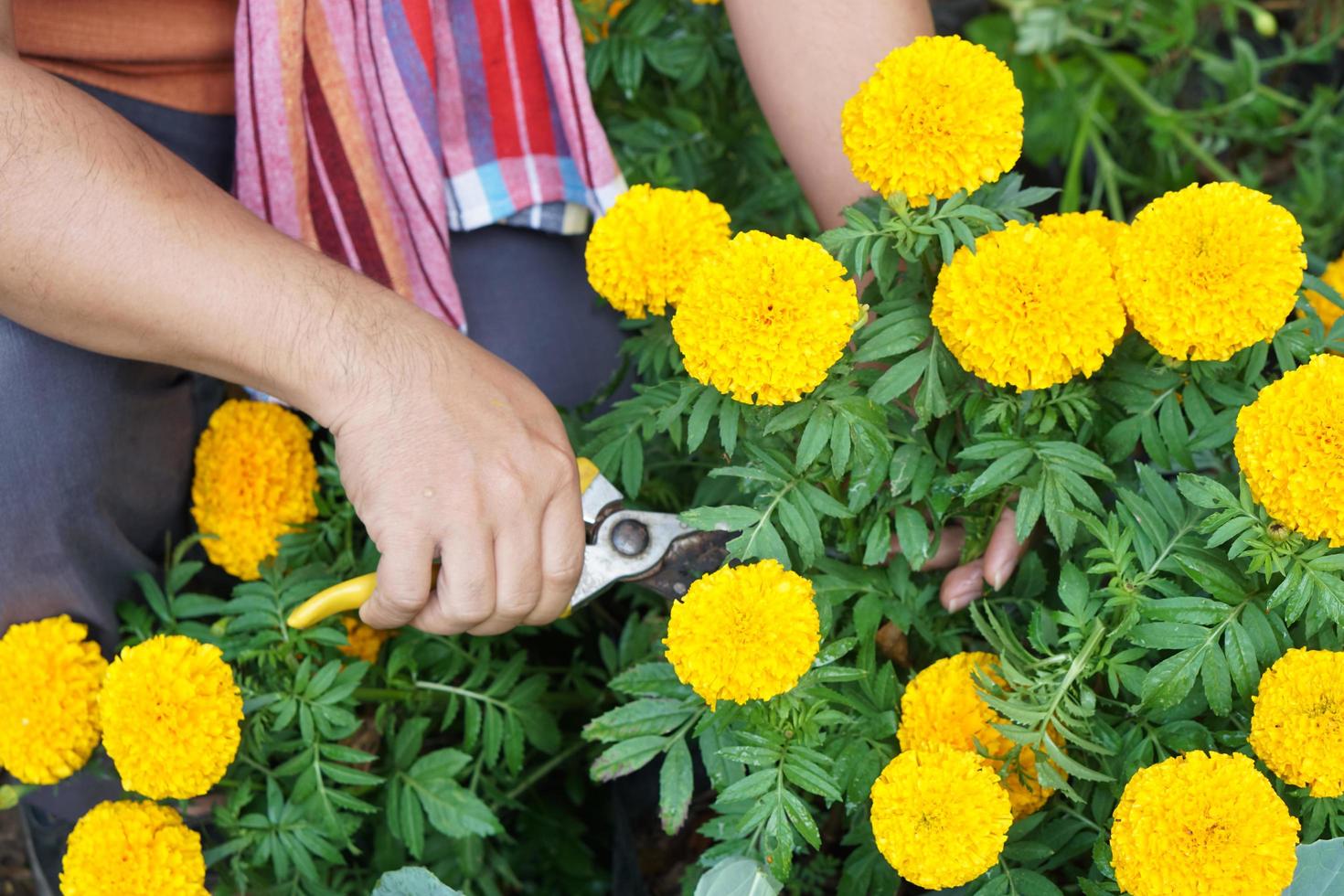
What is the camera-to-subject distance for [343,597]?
→ 1.26 m

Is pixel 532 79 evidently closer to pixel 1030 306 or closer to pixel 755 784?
pixel 1030 306

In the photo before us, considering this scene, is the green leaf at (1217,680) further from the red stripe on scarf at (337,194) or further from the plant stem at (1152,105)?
the plant stem at (1152,105)

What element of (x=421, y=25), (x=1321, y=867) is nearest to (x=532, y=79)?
(x=421, y=25)

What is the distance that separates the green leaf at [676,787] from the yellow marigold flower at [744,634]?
21 centimetres

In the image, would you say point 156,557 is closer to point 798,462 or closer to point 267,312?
point 267,312

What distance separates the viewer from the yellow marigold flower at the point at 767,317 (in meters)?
0.96

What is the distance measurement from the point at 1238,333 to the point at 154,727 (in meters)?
1.07

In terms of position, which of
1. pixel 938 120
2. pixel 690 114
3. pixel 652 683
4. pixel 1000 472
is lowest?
pixel 652 683

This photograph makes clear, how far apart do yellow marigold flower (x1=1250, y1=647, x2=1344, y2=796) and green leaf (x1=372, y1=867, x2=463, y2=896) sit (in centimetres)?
78

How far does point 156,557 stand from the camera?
1581 millimetres

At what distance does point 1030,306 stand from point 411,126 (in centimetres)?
92

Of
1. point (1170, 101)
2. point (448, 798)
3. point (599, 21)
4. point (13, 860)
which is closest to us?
point (448, 798)

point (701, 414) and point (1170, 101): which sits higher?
point (701, 414)

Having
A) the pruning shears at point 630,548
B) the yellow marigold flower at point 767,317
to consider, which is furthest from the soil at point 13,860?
the yellow marigold flower at point 767,317
